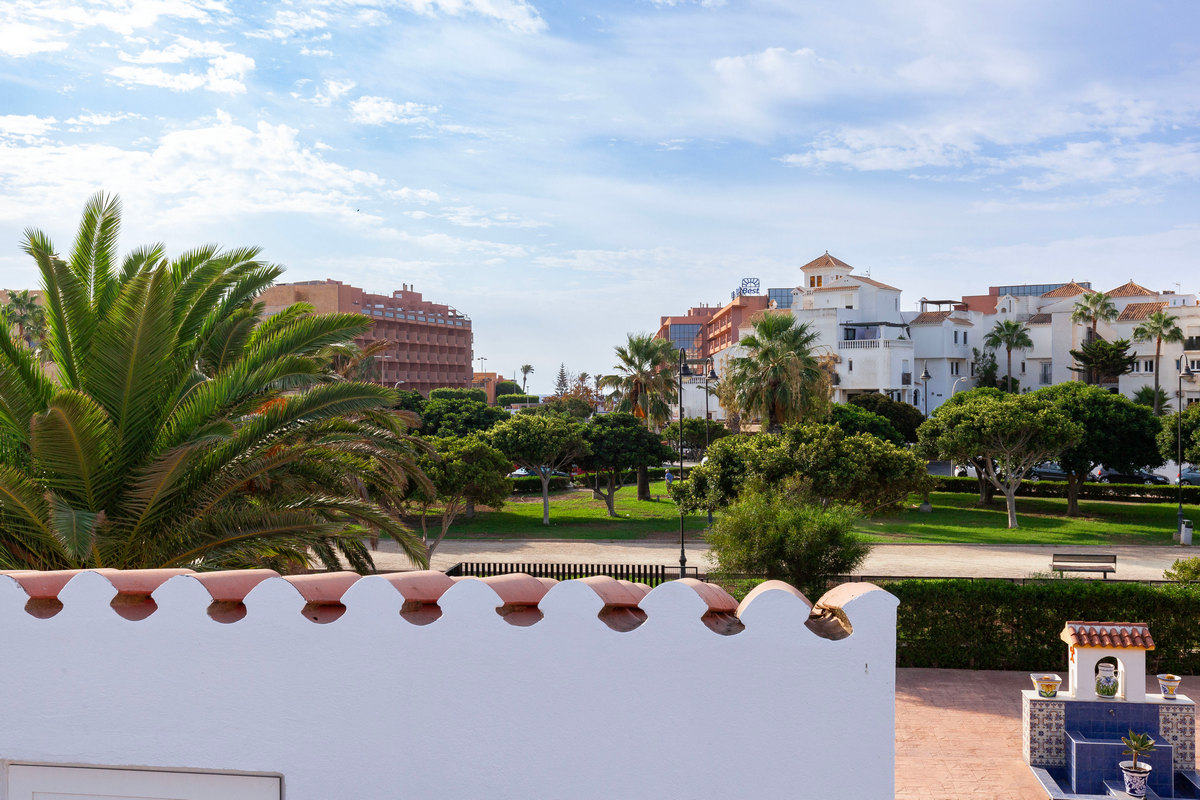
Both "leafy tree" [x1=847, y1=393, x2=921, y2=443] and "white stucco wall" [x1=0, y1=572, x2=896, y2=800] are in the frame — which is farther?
"leafy tree" [x1=847, y1=393, x2=921, y2=443]

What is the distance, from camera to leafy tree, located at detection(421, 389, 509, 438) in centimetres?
4378

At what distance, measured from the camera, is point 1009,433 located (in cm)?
3150

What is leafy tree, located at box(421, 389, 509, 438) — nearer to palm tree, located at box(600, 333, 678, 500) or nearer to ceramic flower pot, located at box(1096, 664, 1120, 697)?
palm tree, located at box(600, 333, 678, 500)

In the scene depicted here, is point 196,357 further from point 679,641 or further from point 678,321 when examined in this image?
point 678,321

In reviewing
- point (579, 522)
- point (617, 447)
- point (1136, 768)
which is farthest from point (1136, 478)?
point (1136, 768)

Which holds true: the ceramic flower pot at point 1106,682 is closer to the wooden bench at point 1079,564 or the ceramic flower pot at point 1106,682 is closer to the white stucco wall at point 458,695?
the wooden bench at point 1079,564

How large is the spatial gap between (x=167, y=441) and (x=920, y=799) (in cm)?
909

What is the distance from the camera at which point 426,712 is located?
4.18m

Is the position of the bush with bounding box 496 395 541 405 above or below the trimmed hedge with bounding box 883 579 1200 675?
above

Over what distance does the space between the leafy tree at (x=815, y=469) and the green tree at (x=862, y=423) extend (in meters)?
14.3

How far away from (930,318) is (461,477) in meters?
53.5

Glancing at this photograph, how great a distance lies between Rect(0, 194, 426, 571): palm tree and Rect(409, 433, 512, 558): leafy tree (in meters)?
18.3

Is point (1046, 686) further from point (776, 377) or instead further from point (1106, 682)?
point (776, 377)

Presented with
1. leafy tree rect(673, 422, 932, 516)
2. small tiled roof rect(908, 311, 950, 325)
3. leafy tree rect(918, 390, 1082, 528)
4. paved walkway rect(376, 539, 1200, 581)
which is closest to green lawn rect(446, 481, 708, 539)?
paved walkway rect(376, 539, 1200, 581)
